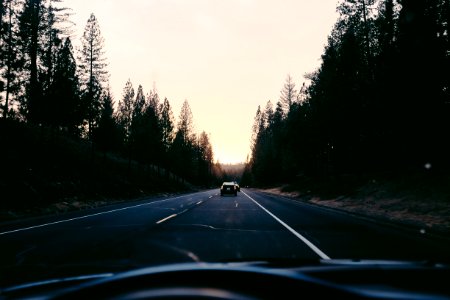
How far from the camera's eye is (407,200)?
66.7 feet

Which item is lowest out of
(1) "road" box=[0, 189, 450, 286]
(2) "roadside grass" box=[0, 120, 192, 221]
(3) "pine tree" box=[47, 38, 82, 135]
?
(1) "road" box=[0, 189, 450, 286]

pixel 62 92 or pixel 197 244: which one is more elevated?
pixel 62 92

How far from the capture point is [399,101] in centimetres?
2319

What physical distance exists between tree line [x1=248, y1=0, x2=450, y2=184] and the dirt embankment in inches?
85.5

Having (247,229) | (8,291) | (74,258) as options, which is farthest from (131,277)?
(247,229)

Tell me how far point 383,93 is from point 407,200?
7378 mm

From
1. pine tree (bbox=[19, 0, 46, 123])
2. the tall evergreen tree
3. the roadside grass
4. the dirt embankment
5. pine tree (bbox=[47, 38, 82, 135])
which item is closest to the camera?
the dirt embankment

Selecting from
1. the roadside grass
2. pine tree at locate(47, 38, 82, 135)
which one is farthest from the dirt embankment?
pine tree at locate(47, 38, 82, 135)

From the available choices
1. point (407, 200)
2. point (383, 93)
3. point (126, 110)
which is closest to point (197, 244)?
point (407, 200)

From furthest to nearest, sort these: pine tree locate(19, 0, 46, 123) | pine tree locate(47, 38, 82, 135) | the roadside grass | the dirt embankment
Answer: pine tree locate(47, 38, 82, 135) < pine tree locate(19, 0, 46, 123) < the roadside grass < the dirt embankment

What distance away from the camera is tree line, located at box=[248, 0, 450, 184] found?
73.6ft

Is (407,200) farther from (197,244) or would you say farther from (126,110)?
(126,110)

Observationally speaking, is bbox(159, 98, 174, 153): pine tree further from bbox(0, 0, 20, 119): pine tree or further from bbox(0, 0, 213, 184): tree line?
bbox(0, 0, 20, 119): pine tree

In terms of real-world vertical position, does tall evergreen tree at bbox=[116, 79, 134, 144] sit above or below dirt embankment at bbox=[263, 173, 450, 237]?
above
